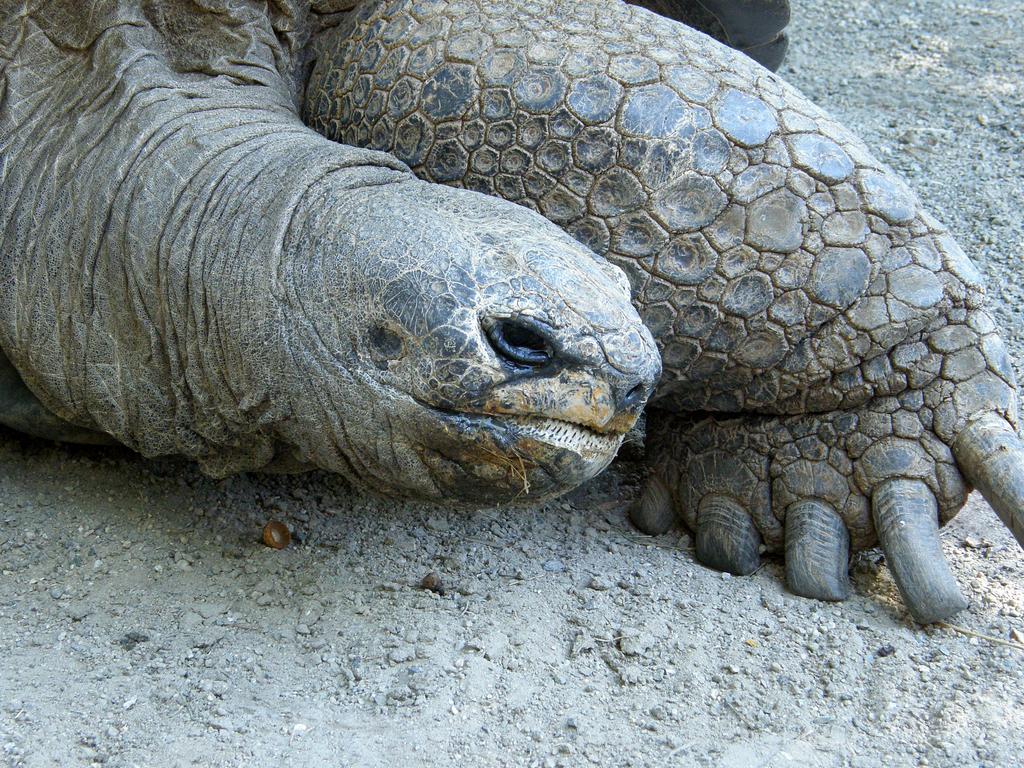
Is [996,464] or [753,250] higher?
[753,250]

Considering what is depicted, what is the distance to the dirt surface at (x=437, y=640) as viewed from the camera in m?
2.07

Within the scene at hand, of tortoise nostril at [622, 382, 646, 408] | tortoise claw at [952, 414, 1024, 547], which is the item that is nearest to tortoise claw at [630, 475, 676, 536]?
tortoise claw at [952, 414, 1024, 547]

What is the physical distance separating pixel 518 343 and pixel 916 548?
1.10 meters

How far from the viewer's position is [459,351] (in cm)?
187

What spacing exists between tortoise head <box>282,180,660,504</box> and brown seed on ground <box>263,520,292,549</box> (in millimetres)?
583

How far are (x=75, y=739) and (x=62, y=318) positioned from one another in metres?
0.84

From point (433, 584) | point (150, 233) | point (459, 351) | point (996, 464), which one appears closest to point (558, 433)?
point (459, 351)

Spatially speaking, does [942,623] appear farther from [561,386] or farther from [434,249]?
[434,249]

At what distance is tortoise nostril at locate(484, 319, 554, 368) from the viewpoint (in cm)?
189

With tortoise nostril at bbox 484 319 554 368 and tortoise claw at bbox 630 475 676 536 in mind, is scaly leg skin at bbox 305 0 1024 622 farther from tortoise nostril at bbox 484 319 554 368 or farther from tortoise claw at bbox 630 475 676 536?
tortoise nostril at bbox 484 319 554 368

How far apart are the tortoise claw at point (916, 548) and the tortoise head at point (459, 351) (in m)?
0.81

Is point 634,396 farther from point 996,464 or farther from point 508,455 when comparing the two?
point 996,464

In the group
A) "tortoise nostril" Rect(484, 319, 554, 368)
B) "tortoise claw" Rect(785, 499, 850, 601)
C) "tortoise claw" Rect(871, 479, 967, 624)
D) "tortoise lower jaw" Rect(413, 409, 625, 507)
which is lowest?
"tortoise claw" Rect(785, 499, 850, 601)

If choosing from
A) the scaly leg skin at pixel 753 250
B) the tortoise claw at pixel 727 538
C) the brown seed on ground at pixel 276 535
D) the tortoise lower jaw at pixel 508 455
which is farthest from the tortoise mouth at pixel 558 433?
the brown seed on ground at pixel 276 535
